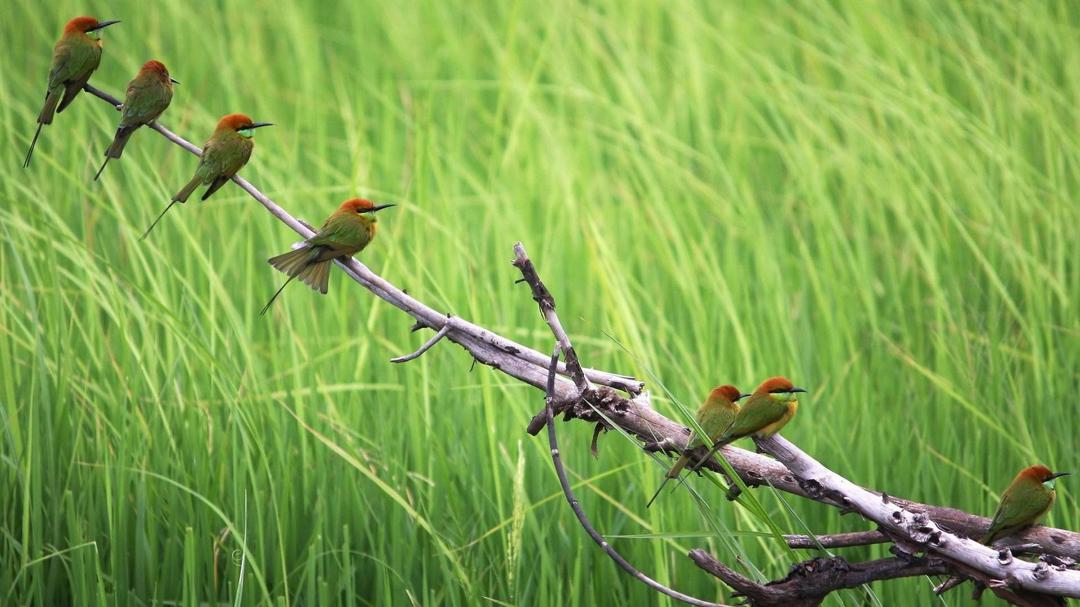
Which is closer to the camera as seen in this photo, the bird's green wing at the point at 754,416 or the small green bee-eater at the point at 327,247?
the bird's green wing at the point at 754,416

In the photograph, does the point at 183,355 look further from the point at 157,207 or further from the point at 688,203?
the point at 688,203

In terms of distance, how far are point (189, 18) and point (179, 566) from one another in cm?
390

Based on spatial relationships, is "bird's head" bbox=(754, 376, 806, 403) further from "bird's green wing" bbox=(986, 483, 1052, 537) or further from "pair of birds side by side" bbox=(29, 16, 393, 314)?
"pair of birds side by side" bbox=(29, 16, 393, 314)

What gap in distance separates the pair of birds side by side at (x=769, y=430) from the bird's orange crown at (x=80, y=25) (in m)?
1.28

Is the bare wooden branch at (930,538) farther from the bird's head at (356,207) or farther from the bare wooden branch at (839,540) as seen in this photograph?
the bird's head at (356,207)

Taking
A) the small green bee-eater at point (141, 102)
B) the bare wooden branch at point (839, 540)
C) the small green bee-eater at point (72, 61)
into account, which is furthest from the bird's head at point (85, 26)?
the bare wooden branch at point (839, 540)

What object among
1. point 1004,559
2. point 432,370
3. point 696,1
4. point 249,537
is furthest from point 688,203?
point 1004,559

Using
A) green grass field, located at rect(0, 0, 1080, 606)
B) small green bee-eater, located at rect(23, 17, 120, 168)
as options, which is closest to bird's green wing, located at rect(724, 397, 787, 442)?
green grass field, located at rect(0, 0, 1080, 606)

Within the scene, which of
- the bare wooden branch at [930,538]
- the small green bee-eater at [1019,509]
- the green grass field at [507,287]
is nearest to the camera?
the bare wooden branch at [930,538]

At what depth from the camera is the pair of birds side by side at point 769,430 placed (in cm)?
157

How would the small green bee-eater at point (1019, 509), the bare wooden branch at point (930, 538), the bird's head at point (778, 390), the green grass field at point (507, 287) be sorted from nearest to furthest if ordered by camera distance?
1. the bare wooden branch at point (930, 538)
2. the bird's head at point (778, 390)
3. the small green bee-eater at point (1019, 509)
4. the green grass field at point (507, 287)

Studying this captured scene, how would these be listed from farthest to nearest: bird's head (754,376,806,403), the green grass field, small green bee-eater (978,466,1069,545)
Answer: the green grass field
small green bee-eater (978,466,1069,545)
bird's head (754,376,806,403)

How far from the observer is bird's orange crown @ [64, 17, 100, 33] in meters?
1.78

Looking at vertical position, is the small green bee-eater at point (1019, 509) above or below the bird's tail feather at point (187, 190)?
below
